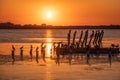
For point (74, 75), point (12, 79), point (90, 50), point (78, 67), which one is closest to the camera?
point (12, 79)

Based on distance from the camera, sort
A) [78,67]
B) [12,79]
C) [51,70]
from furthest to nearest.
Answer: [78,67], [51,70], [12,79]

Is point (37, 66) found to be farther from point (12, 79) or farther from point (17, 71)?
point (12, 79)

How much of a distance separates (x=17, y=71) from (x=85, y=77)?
6.60 metres

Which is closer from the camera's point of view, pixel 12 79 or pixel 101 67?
pixel 12 79

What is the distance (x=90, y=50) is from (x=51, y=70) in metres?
14.9

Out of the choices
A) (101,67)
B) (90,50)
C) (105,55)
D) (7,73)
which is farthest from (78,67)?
(105,55)

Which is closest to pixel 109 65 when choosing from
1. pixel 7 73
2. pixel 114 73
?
pixel 114 73

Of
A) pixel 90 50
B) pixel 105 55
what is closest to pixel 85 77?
pixel 90 50

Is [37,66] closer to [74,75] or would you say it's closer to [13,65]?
[13,65]

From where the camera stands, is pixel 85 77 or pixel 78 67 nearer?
pixel 85 77

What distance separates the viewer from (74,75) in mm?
34094

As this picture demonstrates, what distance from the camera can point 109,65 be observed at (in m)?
41.1

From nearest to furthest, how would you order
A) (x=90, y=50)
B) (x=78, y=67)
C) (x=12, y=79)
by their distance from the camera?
(x=12, y=79) → (x=78, y=67) → (x=90, y=50)

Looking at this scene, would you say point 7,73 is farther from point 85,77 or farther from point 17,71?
point 85,77
